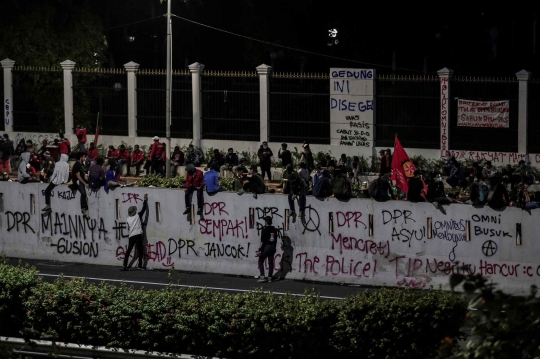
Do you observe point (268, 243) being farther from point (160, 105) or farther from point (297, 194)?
point (160, 105)

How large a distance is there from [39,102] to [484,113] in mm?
14019

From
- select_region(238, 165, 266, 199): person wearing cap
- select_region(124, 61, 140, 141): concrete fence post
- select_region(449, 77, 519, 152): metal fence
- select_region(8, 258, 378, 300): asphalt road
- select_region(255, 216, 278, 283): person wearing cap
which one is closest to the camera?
select_region(8, 258, 378, 300): asphalt road

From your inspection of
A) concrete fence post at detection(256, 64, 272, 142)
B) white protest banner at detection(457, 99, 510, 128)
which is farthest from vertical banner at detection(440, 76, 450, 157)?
concrete fence post at detection(256, 64, 272, 142)

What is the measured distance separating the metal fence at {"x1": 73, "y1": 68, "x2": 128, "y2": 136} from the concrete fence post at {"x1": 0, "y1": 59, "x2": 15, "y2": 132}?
215 centimetres

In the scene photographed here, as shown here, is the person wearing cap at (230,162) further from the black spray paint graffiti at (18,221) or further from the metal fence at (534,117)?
the metal fence at (534,117)

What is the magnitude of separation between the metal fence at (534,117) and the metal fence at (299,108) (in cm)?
518

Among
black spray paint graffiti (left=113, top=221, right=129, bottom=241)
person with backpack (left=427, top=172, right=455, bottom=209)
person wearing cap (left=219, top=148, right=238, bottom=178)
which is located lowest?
black spray paint graffiti (left=113, top=221, right=129, bottom=241)

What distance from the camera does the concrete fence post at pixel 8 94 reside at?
34312 millimetres

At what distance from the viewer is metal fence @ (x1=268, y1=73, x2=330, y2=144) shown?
29.5m

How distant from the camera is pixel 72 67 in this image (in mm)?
33469

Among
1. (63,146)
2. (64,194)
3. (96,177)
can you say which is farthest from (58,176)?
(63,146)

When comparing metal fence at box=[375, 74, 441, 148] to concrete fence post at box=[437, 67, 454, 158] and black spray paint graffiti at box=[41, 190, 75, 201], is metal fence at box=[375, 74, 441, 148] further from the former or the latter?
black spray paint graffiti at box=[41, 190, 75, 201]

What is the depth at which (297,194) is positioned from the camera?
20.7m

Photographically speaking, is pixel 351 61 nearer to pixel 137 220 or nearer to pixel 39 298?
pixel 137 220
